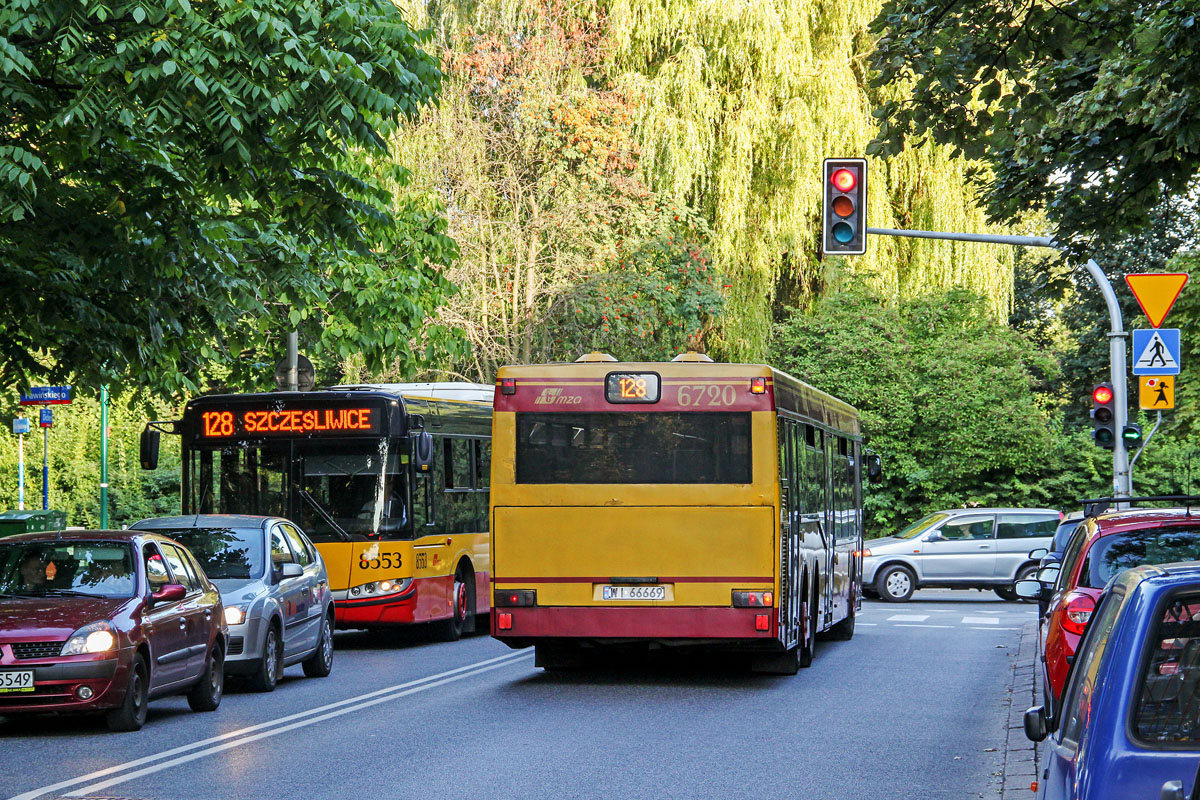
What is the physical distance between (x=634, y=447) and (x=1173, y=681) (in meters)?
10.9

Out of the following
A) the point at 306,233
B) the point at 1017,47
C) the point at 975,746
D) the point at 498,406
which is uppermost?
the point at 1017,47

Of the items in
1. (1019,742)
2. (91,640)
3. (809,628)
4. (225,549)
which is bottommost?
(1019,742)

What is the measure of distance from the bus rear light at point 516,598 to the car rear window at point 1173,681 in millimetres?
10730

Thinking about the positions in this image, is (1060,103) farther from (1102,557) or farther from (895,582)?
(895,582)

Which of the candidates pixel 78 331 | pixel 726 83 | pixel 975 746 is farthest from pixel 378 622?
pixel 726 83

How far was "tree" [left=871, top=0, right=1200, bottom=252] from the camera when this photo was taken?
11055 millimetres

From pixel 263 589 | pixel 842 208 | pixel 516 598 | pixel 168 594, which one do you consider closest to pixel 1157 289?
pixel 842 208

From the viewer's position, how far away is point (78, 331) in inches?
712

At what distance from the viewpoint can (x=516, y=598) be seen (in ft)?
48.9

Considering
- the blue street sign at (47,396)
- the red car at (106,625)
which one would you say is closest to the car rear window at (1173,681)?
the red car at (106,625)

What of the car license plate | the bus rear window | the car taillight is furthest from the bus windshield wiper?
the car taillight

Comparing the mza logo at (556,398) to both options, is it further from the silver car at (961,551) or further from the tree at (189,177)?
the silver car at (961,551)

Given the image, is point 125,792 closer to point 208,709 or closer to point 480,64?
point 208,709

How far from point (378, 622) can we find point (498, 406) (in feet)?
17.5
